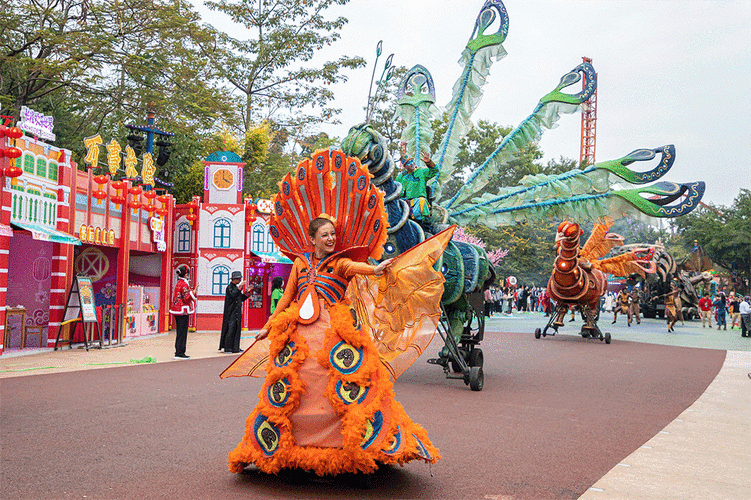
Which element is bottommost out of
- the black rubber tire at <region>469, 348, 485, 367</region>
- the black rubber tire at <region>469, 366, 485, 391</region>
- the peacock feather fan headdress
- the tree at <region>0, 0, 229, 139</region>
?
the black rubber tire at <region>469, 366, 485, 391</region>

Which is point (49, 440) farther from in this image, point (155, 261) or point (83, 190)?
point (155, 261)

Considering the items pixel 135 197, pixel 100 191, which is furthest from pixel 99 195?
pixel 135 197

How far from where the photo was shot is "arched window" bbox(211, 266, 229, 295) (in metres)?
17.0

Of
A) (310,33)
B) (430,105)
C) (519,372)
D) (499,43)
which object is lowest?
(519,372)

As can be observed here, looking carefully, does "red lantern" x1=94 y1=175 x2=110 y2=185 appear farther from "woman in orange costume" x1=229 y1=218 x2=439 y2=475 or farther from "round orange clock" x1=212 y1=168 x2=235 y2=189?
"woman in orange costume" x1=229 y1=218 x2=439 y2=475

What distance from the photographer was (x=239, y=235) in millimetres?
17172

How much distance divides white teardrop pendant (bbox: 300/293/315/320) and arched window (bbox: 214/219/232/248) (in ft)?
44.6

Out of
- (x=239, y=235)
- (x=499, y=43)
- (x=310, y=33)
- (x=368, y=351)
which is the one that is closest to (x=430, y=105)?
(x=499, y=43)

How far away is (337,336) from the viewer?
3857 mm

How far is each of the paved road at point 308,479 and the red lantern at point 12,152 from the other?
3.47 metres

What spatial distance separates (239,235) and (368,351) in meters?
13.9

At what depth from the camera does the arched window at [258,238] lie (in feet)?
57.9

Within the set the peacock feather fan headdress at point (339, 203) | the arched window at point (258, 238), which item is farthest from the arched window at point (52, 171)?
the peacock feather fan headdress at point (339, 203)

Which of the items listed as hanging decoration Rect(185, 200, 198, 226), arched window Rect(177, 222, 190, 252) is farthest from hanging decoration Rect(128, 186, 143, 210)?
arched window Rect(177, 222, 190, 252)
